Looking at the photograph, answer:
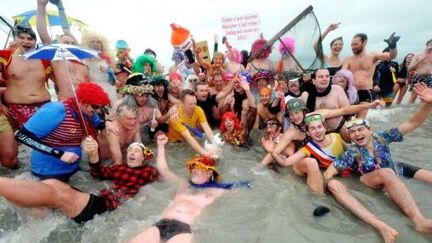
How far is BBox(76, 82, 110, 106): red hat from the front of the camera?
149 inches

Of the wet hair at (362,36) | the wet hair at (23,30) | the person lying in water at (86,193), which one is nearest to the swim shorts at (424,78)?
the wet hair at (362,36)

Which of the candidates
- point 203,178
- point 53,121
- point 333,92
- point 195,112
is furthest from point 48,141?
point 333,92

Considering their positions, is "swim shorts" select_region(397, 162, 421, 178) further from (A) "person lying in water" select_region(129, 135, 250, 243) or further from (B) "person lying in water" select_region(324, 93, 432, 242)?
(A) "person lying in water" select_region(129, 135, 250, 243)

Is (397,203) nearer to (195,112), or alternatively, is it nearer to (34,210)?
(195,112)

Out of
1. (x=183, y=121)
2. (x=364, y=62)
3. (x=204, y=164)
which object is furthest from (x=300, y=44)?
(x=204, y=164)

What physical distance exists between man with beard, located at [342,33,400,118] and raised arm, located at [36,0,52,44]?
6521mm

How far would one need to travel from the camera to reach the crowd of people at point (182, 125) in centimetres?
383

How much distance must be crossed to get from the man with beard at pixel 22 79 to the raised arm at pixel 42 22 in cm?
12

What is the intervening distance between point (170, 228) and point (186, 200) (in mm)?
708

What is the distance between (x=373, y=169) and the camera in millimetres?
4418

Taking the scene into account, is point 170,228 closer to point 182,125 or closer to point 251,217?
point 251,217

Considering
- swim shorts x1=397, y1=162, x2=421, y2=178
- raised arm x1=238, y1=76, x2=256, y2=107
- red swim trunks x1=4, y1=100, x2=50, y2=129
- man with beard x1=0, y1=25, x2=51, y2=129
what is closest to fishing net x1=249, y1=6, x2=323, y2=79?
raised arm x1=238, y1=76, x2=256, y2=107

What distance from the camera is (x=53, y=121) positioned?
381 centimetres

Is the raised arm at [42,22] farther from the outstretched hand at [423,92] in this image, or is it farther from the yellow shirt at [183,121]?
the outstretched hand at [423,92]
